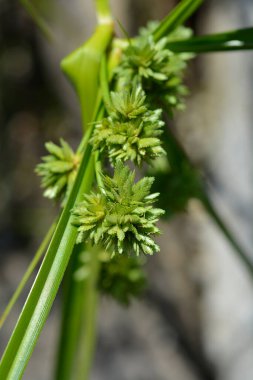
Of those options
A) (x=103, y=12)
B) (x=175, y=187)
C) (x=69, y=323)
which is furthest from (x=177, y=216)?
(x=103, y=12)

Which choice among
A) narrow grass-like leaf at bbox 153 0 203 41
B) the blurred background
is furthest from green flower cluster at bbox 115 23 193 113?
the blurred background

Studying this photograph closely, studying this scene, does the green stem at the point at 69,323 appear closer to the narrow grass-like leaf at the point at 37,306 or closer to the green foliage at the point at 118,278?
the green foliage at the point at 118,278

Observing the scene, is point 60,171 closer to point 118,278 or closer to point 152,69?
point 152,69

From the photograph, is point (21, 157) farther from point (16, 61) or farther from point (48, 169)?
point (48, 169)

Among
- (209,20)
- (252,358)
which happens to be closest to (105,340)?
(252,358)

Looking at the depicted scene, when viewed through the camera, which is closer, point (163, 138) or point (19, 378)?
point (19, 378)

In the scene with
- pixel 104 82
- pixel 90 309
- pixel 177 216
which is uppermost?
pixel 104 82
